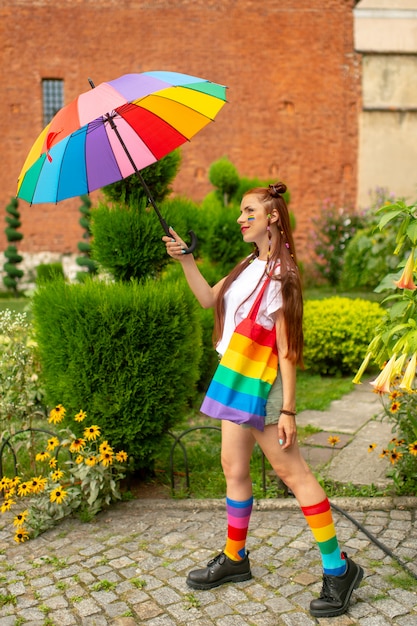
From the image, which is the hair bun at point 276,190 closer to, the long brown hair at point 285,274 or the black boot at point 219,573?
the long brown hair at point 285,274

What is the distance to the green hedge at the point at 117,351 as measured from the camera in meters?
3.99

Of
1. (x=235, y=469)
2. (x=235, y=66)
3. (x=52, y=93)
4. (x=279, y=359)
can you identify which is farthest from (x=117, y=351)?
(x=52, y=93)

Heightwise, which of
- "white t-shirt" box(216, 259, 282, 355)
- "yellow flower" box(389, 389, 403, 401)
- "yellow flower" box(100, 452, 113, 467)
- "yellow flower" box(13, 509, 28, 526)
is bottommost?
"yellow flower" box(13, 509, 28, 526)

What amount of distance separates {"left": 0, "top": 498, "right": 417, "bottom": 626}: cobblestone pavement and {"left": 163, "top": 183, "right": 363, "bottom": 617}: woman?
0.22 m

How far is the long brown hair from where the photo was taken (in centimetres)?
282

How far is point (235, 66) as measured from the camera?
50.7 ft

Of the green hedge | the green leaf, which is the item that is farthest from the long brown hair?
the green hedge

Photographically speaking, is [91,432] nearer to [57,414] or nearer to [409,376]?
[57,414]

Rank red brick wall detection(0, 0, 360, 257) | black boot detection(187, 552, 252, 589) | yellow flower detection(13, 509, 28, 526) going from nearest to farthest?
black boot detection(187, 552, 252, 589)
yellow flower detection(13, 509, 28, 526)
red brick wall detection(0, 0, 360, 257)

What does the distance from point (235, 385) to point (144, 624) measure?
1062 mm

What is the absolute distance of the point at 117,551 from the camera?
140 inches

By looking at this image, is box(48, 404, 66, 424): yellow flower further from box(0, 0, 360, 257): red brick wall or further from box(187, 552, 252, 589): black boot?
box(0, 0, 360, 257): red brick wall

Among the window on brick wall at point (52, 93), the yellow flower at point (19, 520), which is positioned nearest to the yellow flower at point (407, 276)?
the yellow flower at point (19, 520)

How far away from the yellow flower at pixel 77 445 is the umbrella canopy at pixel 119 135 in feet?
4.71
